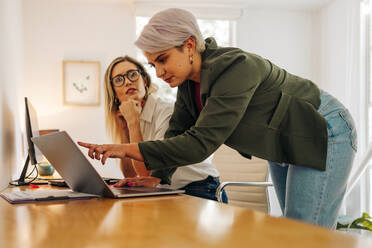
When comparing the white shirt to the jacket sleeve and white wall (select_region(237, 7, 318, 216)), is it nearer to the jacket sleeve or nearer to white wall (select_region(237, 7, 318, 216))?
the jacket sleeve

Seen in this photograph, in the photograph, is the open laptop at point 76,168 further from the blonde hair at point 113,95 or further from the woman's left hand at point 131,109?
the blonde hair at point 113,95

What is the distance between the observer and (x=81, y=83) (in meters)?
4.29

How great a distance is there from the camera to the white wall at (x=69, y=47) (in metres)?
4.20

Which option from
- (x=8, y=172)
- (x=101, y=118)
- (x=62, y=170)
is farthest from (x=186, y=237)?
(x=101, y=118)

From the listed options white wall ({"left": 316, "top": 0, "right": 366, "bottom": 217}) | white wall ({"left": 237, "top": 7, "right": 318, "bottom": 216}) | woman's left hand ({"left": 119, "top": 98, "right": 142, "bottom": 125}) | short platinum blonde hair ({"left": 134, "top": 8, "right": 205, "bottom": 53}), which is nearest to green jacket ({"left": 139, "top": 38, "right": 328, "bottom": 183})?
short platinum blonde hair ({"left": 134, "top": 8, "right": 205, "bottom": 53})

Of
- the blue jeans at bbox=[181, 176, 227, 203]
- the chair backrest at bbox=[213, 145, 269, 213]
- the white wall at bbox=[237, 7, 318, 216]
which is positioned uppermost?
the white wall at bbox=[237, 7, 318, 216]

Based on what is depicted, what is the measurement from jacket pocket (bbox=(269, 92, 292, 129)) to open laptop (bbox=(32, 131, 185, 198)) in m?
0.34

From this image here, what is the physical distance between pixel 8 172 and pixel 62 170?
0.84 meters

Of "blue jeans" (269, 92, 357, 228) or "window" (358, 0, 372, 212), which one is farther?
"window" (358, 0, 372, 212)

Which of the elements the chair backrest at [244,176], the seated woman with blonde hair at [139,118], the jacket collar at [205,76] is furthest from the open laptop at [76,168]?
the chair backrest at [244,176]

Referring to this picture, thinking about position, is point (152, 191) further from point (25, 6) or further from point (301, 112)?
point (25, 6)

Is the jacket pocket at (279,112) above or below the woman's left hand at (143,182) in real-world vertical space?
above

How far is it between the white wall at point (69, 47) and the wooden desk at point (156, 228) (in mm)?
3307

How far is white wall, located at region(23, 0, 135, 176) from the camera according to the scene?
4199mm
